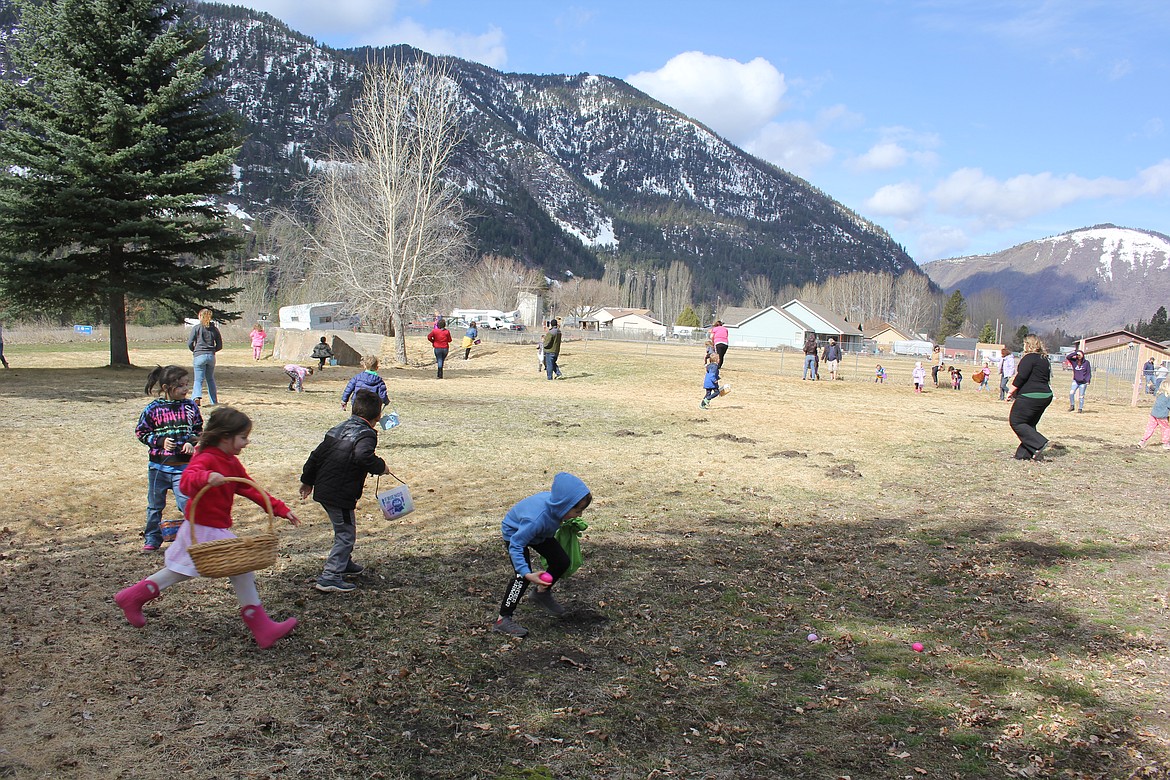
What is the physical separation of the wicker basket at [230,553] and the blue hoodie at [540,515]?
4.87 ft

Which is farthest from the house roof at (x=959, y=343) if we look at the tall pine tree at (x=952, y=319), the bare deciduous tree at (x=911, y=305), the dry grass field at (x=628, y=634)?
the dry grass field at (x=628, y=634)

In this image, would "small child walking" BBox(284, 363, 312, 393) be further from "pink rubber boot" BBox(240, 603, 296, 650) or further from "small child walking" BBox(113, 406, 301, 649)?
"pink rubber boot" BBox(240, 603, 296, 650)

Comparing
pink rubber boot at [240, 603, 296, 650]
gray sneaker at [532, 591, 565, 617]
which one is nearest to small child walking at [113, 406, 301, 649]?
pink rubber boot at [240, 603, 296, 650]

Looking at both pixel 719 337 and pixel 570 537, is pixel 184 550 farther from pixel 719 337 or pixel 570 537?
pixel 719 337

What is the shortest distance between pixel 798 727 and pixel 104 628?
437 centimetres

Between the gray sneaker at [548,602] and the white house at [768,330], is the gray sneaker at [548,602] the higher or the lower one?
the lower one

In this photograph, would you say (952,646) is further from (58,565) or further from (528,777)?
(58,565)

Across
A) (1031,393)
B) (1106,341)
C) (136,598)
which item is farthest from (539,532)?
(1106,341)

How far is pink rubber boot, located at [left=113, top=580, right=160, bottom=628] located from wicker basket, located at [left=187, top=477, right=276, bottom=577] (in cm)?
50

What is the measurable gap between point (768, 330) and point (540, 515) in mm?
93132

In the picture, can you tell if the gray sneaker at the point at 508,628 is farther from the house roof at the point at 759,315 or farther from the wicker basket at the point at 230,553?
the house roof at the point at 759,315

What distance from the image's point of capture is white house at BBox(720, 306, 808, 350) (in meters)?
91.4

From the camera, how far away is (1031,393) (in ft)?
40.6

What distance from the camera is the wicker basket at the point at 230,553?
437cm
